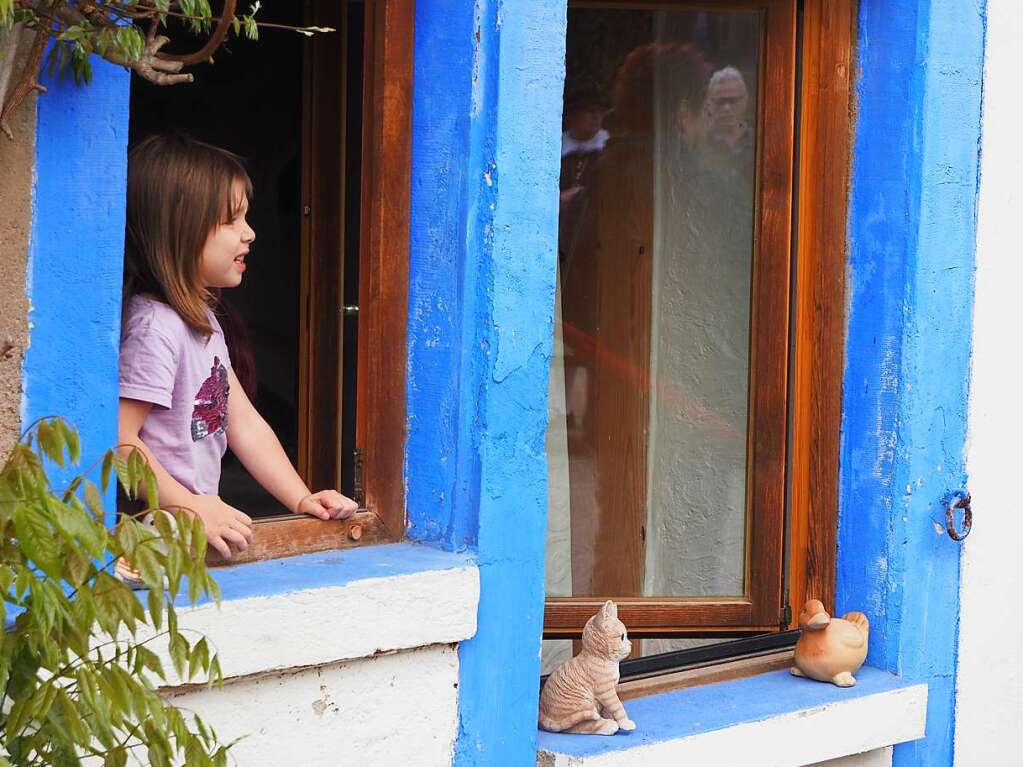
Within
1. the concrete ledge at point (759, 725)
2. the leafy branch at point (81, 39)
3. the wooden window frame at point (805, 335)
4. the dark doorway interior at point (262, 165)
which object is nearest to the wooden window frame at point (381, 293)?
the concrete ledge at point (759, 725)

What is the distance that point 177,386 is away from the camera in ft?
9.34

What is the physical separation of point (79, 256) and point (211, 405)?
26.1 inches

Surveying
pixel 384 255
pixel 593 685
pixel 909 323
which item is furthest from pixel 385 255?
pixel 909 323

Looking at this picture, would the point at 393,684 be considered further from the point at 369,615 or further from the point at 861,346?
the point at 861,346

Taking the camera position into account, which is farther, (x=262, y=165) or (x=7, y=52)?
(x=262, y=165)

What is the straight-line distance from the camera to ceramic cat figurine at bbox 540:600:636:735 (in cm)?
307

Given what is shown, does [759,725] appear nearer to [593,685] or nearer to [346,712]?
[593,685]

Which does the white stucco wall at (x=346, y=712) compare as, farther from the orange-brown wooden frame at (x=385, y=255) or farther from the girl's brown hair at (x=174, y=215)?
the girl's brown hair at (x=174, y=215)

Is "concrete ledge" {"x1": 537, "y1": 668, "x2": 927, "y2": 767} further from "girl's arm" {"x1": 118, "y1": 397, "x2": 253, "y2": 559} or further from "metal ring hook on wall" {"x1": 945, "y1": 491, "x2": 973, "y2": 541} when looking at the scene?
"girl's arm" {"x1": 118, "y1": 397, "x2": 253, "y2": 559}

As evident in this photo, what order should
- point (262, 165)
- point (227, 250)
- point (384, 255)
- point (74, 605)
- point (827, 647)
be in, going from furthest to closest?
point (262, 165) < point (827, 647) < point (384, 255) < point (227, 250) < point (74, 605)

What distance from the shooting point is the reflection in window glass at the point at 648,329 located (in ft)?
12.8

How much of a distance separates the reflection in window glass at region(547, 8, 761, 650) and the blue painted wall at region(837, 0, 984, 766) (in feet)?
1.03

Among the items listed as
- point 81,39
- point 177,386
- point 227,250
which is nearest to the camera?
point 81,39

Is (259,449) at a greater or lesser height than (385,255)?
lesser
